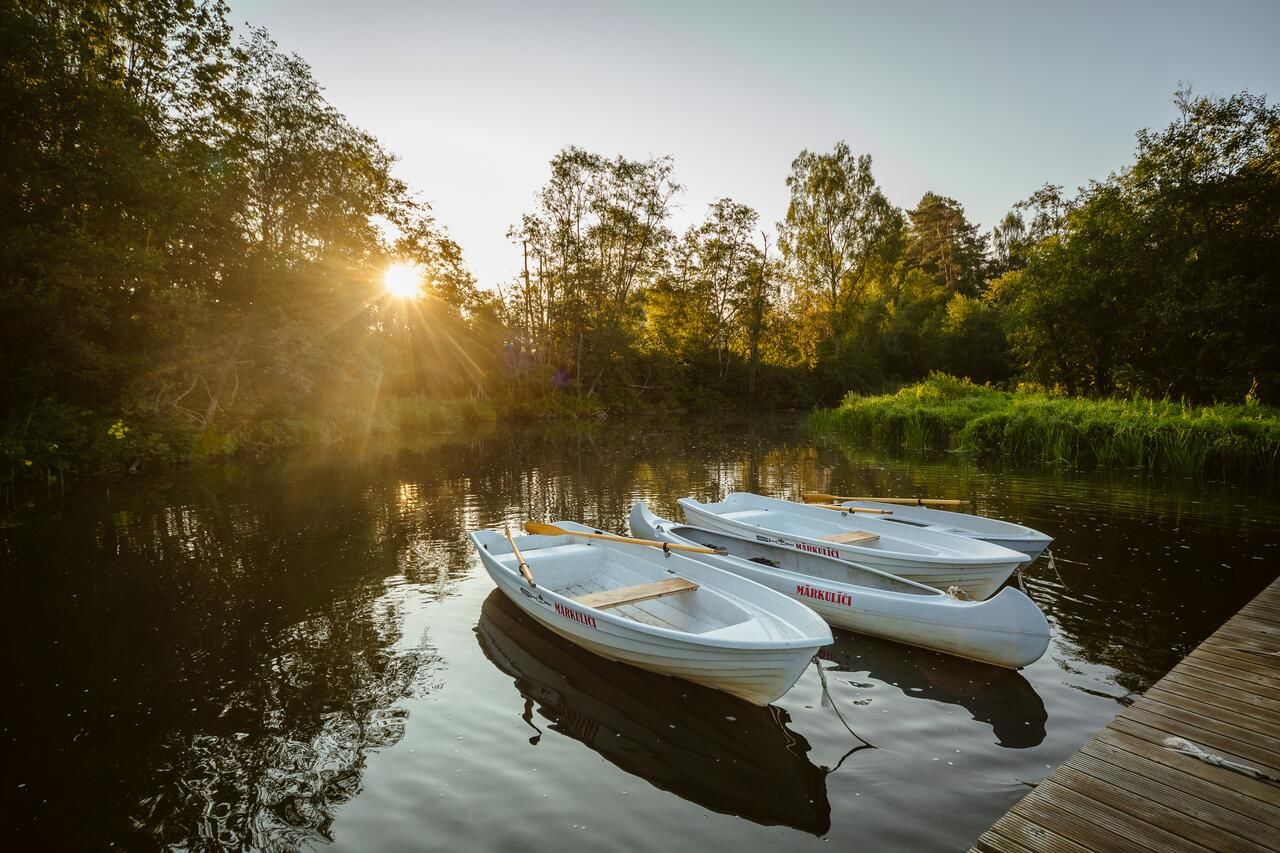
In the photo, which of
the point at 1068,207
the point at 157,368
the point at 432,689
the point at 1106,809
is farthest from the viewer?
the point at 1068,207

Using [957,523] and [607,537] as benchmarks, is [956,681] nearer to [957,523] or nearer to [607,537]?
[957,523]

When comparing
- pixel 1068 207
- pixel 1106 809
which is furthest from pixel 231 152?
pixel 1068 207

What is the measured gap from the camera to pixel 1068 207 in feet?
93.8

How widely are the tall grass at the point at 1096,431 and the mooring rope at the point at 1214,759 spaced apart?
16.1 m

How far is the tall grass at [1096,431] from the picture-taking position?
15273 mm

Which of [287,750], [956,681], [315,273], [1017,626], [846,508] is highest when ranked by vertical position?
[315,273]

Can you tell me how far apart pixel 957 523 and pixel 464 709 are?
301 inches

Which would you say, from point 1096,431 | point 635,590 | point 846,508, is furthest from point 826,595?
point 1096,431

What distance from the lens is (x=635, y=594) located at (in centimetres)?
616

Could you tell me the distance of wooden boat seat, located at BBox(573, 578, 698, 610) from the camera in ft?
19.7

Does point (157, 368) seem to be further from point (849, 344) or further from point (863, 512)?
point (849, 344)

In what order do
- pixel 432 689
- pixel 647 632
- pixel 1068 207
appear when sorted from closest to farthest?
pixel 647 632, pixel 432 689, pixel 1068 207

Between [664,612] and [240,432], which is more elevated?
[240,432]

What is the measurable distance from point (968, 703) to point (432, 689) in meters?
4.94
